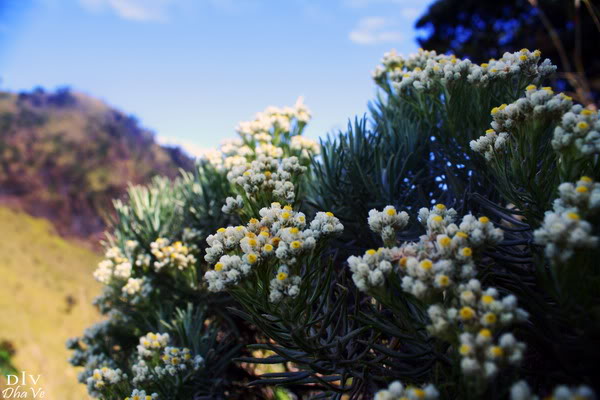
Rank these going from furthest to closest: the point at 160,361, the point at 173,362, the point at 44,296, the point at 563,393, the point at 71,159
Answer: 1. the point at 71,159
2. the point at 44,296
3. the point at 160,361
4. the point at 173,362
5. the point at 563,393

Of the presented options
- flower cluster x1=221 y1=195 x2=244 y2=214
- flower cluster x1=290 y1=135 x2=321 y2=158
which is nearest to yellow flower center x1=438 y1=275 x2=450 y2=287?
flower cluster x1=221 y1=195 x2=244 y2=214

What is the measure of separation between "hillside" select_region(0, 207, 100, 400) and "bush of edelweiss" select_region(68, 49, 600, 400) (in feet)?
17.8

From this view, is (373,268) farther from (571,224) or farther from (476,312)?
(571,224)

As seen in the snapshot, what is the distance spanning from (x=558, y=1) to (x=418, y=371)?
34.2 feet

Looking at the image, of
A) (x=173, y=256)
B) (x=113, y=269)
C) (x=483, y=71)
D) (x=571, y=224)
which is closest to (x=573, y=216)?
(x=571, y=224)

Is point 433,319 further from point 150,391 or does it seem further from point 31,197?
point 31,197

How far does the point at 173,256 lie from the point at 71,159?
41.1ft

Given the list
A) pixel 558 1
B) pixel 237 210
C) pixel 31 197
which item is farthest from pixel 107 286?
pixel 31 197

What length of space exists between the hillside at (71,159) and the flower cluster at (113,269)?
8715 millimetres

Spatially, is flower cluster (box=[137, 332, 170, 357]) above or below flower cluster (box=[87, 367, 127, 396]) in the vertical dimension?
above

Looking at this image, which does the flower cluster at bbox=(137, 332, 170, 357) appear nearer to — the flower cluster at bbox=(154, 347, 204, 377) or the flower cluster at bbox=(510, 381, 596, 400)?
the flower cluster at bbox=(154, 347, 204, 377)

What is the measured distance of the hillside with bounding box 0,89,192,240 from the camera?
1160 cm

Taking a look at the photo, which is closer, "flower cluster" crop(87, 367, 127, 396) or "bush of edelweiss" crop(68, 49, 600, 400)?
"bush of edelweiss" crop(68, 49, 600, 400)

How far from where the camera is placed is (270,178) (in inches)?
59.5
